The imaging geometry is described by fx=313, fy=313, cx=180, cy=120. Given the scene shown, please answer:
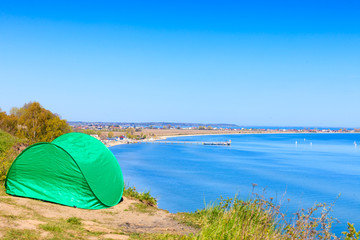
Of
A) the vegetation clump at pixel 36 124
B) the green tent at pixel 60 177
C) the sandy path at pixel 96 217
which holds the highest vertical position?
the vegetation clump at pixel 36 124

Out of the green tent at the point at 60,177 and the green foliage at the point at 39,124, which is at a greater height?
the green foliage at the point at 39,124

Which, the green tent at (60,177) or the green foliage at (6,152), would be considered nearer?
the green tent at (60,177)

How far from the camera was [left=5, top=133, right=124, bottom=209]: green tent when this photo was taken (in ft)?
36.2

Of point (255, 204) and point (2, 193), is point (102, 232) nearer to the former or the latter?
point (255, 204)

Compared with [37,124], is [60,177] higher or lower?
lower

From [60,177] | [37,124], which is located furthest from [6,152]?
[37,124]

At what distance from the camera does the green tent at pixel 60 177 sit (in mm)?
11047

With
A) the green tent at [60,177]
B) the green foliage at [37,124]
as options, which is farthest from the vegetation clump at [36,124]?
the green tent at [60,177]

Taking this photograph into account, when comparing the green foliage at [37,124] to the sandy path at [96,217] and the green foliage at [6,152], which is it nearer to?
the green foliage at [6,152]

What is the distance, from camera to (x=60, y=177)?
36.7ft

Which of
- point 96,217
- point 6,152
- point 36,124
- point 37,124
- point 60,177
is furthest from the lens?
point 37,124

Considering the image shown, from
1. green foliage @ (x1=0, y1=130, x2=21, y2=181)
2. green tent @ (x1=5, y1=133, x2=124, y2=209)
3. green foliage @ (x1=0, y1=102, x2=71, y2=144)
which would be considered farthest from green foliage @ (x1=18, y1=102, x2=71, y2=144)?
green tent @ (x1=5, y1=133, x2=124, y2=209)

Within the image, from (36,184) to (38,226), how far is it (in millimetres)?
4199

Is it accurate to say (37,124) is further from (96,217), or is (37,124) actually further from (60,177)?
(96,217)
